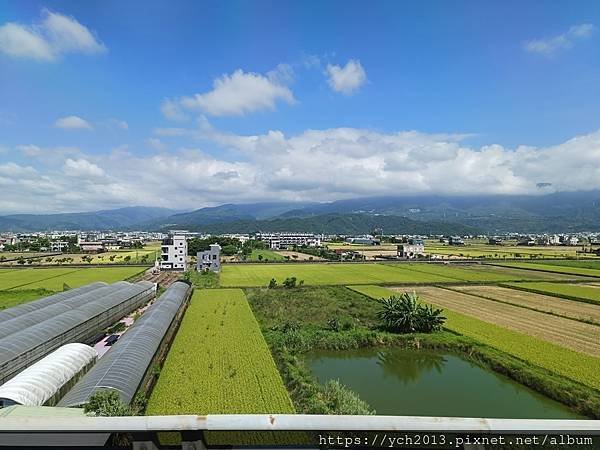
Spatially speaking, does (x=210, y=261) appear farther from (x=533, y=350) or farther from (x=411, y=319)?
(x=533, y=350)

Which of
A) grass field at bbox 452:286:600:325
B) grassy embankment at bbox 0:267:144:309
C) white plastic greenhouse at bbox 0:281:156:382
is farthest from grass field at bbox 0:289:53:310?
grass field at bbox 452:286:600:325

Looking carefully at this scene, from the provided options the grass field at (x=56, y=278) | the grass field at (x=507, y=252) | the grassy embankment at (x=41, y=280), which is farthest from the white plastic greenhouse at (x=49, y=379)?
the grass field at (x=507, y=252)

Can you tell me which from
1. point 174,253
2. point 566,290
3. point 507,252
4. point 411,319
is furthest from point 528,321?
point 507,252

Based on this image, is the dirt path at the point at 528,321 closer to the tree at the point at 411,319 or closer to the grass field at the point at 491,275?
the tree at the point at 411,319

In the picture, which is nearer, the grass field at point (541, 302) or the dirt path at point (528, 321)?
the dirt path at point (528, 321)

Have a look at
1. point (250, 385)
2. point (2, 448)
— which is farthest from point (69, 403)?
point (2, 448)

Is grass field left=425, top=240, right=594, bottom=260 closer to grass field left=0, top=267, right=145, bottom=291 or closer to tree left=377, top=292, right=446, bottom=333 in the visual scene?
tree left=377, top=292, right=446, bottom=333

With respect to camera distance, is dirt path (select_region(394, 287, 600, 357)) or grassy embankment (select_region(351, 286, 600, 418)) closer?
grassy embankment (select_region(351, 286, 600, 418))
